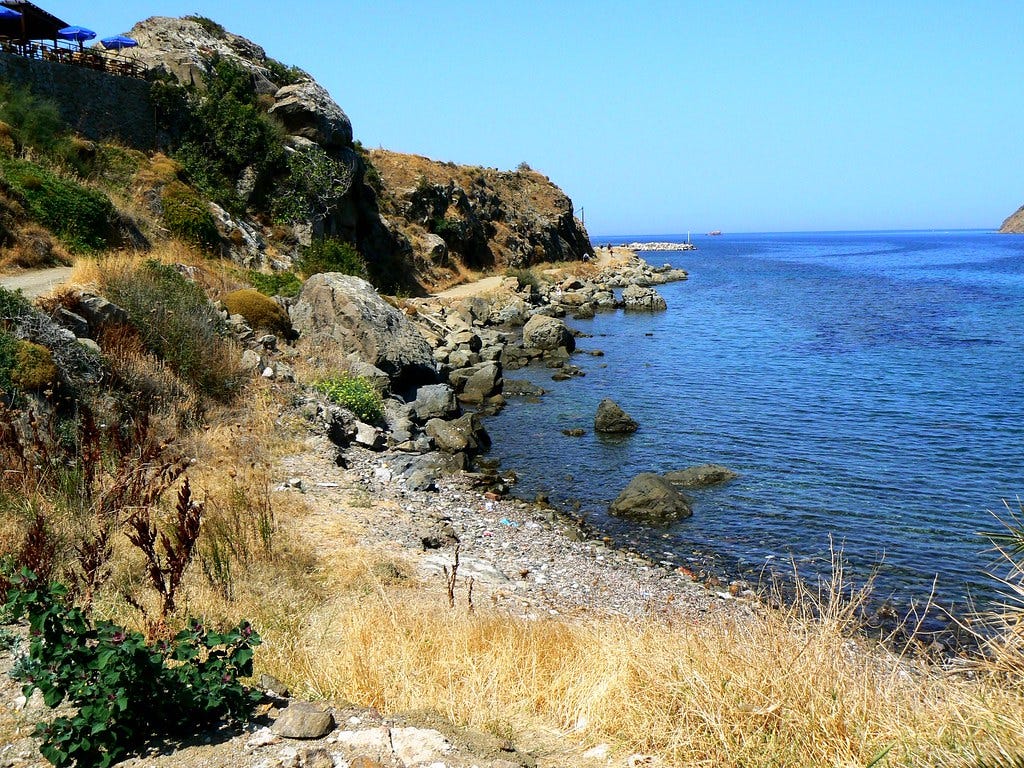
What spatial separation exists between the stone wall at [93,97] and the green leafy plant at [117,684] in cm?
3118

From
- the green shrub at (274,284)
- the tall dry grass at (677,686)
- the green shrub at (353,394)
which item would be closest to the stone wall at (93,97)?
the green shrub at (274,284)

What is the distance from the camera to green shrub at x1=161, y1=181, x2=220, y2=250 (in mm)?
26891

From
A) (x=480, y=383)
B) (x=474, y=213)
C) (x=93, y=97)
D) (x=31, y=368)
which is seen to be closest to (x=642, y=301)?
(x=474, y=213)

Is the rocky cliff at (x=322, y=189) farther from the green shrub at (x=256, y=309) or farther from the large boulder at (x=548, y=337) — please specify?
the large boulder at (x=548, y=337)

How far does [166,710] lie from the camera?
15.4 ft

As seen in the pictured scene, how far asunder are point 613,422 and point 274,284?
12.8m

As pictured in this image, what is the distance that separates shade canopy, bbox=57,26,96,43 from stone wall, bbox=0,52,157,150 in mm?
2299

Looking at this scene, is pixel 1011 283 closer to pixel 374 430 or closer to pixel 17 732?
pixel 374 430

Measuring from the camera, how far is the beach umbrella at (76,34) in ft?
106

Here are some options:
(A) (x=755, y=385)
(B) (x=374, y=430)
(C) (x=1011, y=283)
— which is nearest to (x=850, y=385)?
(A) (x=755, y=385)

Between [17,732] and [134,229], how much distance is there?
23.1 m

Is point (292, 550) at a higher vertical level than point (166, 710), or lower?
lower

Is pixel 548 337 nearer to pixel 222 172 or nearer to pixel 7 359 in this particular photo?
pixel 222 172

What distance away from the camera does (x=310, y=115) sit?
39.7 m
